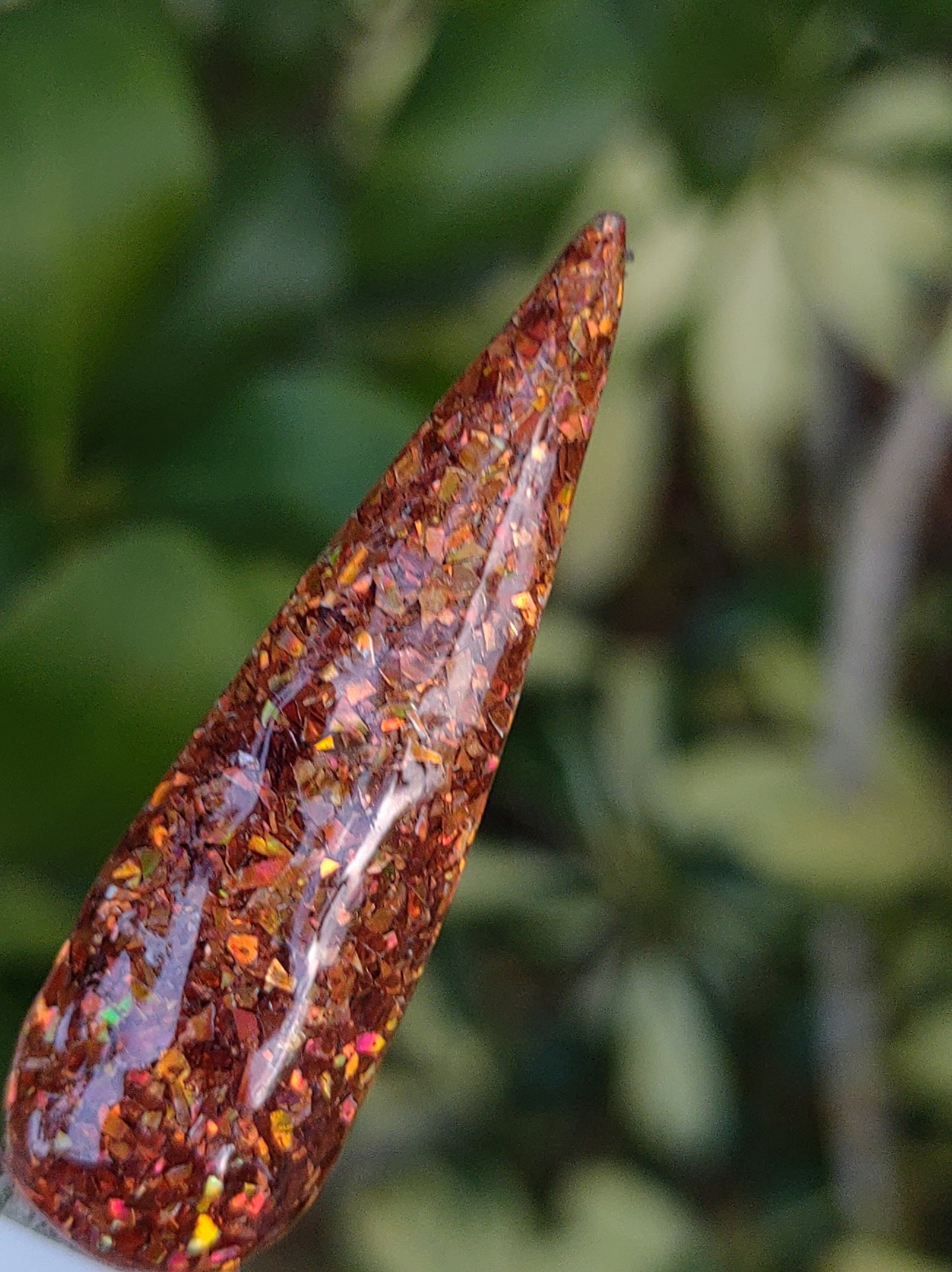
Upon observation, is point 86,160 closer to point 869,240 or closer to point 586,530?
point 586,530

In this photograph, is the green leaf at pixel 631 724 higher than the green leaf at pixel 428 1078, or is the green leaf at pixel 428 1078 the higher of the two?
the green leaf at pixel 631 724

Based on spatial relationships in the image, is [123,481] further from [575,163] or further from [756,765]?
[756,765]

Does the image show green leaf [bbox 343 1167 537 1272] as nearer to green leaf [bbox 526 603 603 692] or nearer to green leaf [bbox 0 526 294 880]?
green leaf [bbox 526 603 603 692]

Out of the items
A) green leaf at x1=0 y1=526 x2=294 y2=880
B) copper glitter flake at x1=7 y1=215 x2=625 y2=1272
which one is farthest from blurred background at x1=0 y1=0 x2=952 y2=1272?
copper glitter flake at x1=7 y1=215 x2=625 y2=1272

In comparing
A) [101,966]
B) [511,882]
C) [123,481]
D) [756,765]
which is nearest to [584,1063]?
[511,882]

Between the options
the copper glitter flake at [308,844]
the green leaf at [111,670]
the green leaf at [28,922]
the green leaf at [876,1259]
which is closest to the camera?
the copper glitter flake at [308,844]

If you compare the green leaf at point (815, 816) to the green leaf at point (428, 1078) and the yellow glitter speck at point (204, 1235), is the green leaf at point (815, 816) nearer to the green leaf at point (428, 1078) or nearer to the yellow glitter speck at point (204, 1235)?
the green leaf at point (428, 1078)

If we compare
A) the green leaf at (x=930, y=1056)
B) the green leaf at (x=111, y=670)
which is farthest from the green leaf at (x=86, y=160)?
the green leaf at (x=930, y=1056)
